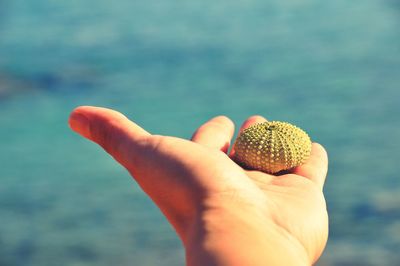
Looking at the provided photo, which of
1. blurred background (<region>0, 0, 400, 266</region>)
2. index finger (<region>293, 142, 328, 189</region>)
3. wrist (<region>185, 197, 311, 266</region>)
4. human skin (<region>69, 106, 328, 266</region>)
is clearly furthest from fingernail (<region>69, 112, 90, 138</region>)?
blurred background (<region>0, 0, 400, 266</region>)

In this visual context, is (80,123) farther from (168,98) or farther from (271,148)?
(168,98)

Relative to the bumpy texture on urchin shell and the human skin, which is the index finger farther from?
the human skin

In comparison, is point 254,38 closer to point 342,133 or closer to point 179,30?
point 179,30

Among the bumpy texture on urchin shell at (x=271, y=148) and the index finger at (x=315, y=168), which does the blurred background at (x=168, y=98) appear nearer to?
the index finger at (x=315, y=168)

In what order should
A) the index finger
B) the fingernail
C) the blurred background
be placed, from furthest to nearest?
the blurred background < the index finger < the fingernail

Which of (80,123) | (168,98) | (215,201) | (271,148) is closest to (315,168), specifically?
(271,148)

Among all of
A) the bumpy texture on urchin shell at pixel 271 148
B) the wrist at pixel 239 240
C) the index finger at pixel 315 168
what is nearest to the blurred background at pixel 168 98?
the index finger at pixel 315 168

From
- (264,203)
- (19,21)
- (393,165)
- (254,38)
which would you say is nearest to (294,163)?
(264,203)
